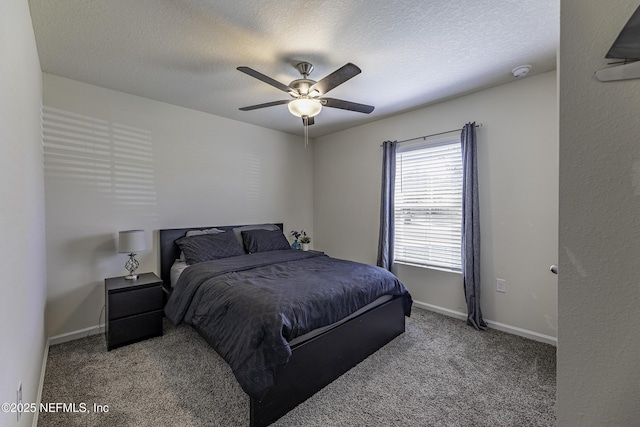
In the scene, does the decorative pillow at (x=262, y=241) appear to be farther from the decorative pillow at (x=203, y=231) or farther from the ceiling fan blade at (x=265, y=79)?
the ceiling fan blade at (x=265, y=79)

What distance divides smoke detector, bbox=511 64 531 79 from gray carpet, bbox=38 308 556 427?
2.54 metres

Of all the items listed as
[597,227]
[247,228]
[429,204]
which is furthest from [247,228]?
[597,227]

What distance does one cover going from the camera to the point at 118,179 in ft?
9.61

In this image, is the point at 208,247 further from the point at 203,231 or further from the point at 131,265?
the point at 131,265

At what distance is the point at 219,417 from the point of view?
1.69 metres

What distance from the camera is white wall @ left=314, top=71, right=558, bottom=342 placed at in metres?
2.56

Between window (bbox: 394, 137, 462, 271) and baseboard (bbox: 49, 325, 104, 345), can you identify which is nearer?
baseboard (bbox: 49, 325, 104, 345)

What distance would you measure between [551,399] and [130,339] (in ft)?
11.2

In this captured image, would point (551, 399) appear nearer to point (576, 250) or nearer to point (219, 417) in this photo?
point (576, 250)

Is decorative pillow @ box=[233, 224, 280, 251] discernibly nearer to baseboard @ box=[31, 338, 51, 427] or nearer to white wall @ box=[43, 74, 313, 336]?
white wall @ box=[43, 74, 313, 336]

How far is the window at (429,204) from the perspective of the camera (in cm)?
316

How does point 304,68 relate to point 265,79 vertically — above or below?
above

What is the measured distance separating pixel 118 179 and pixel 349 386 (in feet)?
9.99

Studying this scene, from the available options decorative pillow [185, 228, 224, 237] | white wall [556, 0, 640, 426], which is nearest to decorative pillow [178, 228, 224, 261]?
decorative pillow [185, 228, 224, 237]
